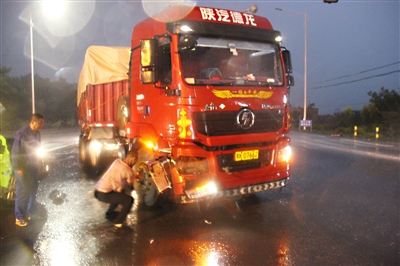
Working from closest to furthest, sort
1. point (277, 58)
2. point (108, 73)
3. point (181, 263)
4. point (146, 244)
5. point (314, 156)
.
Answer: point (181, 263) < point (146, 244) < point (277, 58) < point (108, 73) < point (314, 156)

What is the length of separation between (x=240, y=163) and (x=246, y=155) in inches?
6.7

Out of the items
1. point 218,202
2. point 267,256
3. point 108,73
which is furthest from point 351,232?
point 108,73

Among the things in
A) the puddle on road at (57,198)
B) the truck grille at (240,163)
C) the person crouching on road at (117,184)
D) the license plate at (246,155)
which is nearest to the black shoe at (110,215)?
the person crouching on road at (117,184)

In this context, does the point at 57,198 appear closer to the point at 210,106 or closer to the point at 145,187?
the point at 145,187

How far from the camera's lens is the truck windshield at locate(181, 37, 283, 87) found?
6.00 m

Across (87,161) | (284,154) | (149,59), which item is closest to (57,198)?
(149,59)

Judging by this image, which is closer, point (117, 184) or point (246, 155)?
point (117, 184)

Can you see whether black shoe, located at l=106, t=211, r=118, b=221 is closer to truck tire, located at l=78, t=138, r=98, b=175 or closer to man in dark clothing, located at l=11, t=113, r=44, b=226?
man in dark clothing, located at l=11, t=113, r=44, b=226

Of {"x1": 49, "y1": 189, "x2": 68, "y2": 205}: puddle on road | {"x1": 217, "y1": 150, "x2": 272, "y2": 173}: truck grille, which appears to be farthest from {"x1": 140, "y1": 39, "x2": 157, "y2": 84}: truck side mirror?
{"x1": 49, "y1": 189, "x2": 68, "y2": 205}: puddle on road

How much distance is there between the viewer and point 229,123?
6.01 metres

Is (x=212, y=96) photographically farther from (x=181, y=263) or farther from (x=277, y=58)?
(x=181, y=263)

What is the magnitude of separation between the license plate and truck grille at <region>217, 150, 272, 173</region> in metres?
0.05

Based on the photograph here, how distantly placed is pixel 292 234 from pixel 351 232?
0.87 m

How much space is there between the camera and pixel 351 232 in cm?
529
